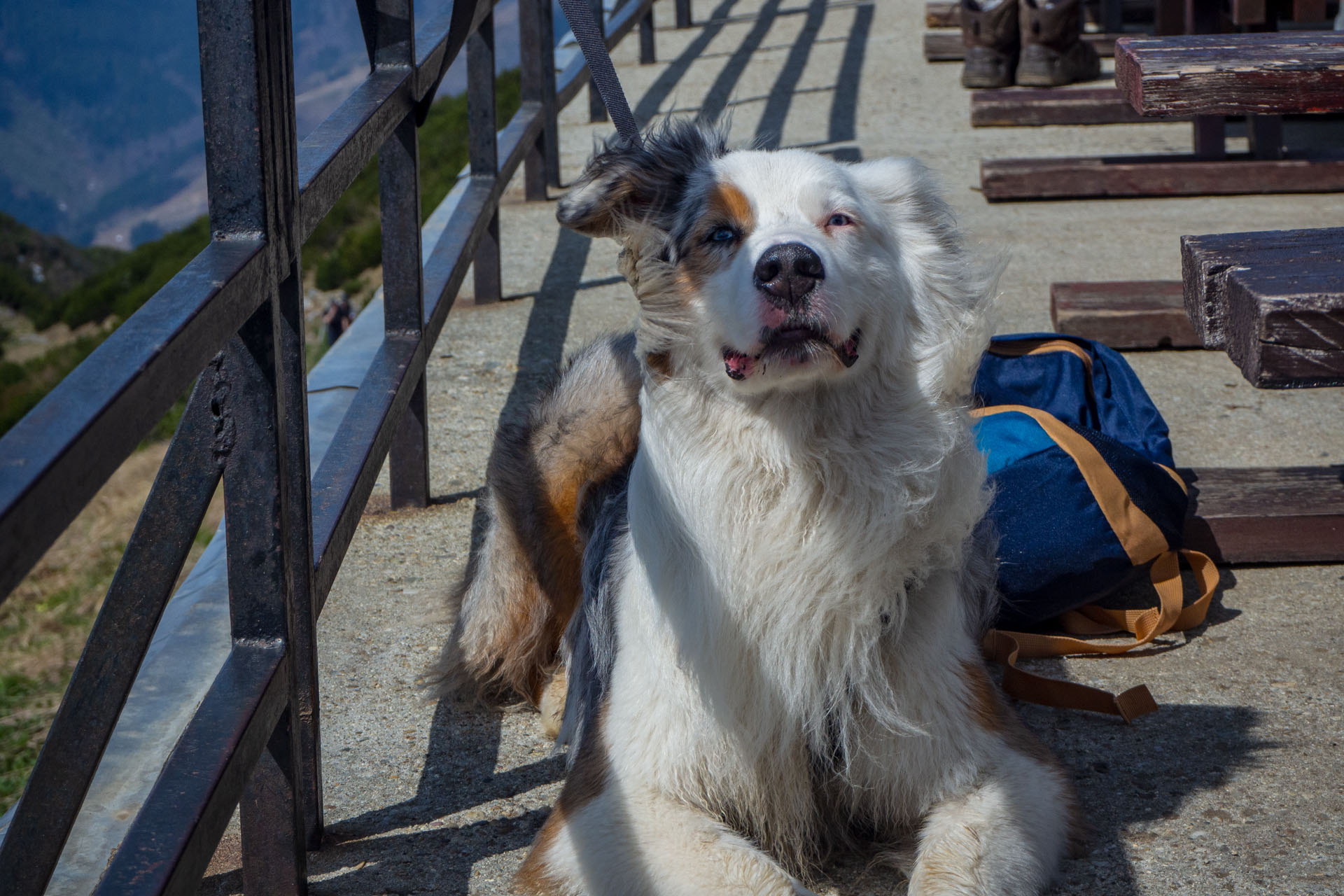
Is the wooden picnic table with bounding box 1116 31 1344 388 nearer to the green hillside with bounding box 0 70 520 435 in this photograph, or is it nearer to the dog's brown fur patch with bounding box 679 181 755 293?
the dog's brown fur patch with bounding box 679 181 755 293

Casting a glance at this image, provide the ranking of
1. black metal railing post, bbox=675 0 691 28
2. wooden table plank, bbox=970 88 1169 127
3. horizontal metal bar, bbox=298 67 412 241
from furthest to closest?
black metal railing post, bbox=675 0 691 28
wooden table plank, bbox=970 88 1169 127
horizontal metal bar, bbox=298 67 412 241

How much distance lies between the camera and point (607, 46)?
7227 mm

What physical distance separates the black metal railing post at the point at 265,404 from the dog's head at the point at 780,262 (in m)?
0.57

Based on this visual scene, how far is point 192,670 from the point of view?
2732 mm

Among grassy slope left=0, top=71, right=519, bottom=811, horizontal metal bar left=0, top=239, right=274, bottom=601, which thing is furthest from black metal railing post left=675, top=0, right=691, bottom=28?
horizontal metal bar left=0, top=239, right=274, bottom=601

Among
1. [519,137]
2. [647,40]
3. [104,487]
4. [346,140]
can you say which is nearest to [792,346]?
[346,140]

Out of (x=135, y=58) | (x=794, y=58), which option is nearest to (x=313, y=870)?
(x=135, y=58)

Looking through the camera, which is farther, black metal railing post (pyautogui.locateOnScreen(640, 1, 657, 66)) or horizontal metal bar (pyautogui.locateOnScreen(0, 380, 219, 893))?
black metal railing post (pyautogui.locateOnScreen(640, 1, 657, 66))

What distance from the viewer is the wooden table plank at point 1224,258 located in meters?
2.37

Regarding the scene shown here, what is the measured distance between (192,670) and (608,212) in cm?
140

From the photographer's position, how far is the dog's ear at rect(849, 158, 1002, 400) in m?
2.25

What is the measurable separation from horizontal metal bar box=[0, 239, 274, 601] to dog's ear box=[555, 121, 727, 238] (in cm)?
69

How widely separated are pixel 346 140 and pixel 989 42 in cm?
745

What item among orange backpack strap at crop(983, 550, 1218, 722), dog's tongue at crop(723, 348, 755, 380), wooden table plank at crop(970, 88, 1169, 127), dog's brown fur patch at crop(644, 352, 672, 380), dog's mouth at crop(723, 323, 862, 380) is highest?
wooden table plank at crop(970, 88, 1169, 127)
